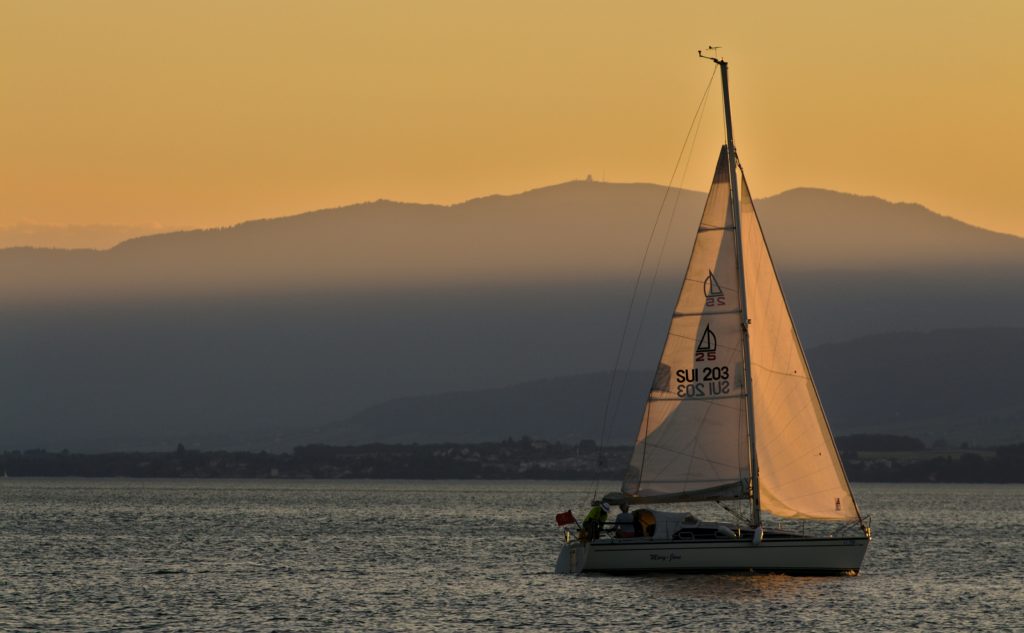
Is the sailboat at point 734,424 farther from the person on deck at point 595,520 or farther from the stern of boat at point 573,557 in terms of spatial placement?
the stern of boat at point 573,557

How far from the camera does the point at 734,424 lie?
2847 inches

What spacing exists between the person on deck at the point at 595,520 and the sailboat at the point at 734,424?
0.73m

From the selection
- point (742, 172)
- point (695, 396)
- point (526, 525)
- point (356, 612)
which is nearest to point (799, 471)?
point (695, 396)

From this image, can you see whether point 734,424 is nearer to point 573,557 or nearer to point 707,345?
point 707,345

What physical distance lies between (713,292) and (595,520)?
10.1 metres

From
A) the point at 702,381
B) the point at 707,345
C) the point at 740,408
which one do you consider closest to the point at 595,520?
the point at 702,381

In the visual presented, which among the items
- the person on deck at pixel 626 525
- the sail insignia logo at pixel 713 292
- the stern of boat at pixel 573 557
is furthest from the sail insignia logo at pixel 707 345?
the stern of boat at pixel 573 557

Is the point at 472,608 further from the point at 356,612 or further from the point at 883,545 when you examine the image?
the point at 883,545

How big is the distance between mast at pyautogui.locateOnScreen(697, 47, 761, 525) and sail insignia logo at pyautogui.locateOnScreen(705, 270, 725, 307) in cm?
71

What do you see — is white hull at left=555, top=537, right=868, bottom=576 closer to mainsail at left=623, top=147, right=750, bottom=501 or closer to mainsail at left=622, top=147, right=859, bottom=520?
mainsail at left=622, top=147, right=859, bottom=520

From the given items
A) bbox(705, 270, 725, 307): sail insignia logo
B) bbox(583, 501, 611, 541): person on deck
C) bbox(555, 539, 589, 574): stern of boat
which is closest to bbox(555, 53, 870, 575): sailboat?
bbox(705, 270, 725, 307): sail insignia logo

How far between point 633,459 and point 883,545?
4425cm

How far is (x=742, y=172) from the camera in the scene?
71250 millimetres

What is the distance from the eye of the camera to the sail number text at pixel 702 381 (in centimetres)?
7225
